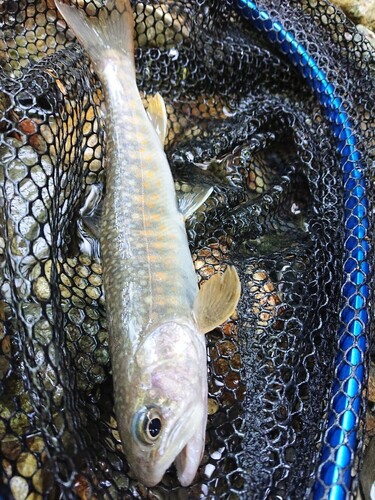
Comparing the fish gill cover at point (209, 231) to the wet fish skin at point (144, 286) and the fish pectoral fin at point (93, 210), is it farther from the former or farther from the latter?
the wet fish skin at point (144, 286)

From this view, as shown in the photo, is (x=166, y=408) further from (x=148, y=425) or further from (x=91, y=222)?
(x=91, y=222)

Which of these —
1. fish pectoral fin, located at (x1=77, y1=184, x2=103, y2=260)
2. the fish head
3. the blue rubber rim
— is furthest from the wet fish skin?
the blue rubber rim

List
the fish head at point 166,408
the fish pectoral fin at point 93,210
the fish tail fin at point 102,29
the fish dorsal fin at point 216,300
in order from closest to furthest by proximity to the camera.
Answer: the fish head at point 166,408, the fish dorsal fin at point 216,300, the fish pectoral fin at point 93,210, the fish tail fin at point 102,29

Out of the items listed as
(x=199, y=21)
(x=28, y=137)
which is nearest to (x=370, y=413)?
(x=28, y=137)

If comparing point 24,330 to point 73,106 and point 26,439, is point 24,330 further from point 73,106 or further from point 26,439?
point 73,106

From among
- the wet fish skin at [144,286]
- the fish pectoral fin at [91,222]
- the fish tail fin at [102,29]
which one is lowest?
the fish pectoral fin at [91,222]

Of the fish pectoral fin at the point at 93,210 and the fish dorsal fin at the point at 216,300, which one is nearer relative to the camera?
the fish dorsal fin at the point at 216,300

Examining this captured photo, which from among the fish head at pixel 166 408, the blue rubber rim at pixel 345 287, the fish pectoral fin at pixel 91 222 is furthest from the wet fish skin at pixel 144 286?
the blue rubber rim at pixel 345 287
